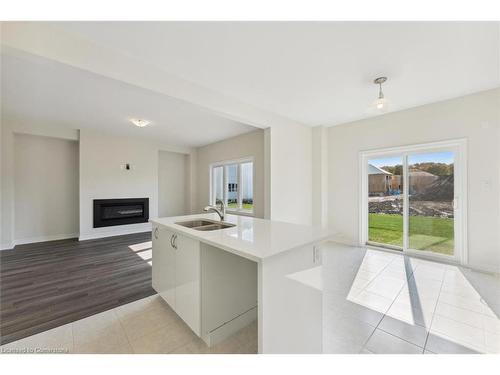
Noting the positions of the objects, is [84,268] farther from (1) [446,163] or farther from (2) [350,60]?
(1) [446,163]

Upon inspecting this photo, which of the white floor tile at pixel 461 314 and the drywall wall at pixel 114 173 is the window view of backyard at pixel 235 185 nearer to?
the drywall wall at pixel 114 173

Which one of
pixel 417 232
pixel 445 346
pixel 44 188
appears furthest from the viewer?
pixel 44 188

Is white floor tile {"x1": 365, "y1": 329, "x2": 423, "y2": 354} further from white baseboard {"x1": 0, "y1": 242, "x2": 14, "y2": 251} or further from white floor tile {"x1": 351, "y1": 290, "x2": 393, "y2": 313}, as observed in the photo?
white baseboard {"x1": 0, "y1": 242, "x2": 14, "y2": 251}

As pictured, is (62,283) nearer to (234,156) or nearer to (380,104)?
(234,156)

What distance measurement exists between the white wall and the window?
3.73 feet

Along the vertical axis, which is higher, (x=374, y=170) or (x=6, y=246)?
(x=374, y=170)

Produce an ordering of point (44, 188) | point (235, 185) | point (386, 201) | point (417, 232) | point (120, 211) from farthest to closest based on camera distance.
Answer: point (235, 185) < point (120, 211) < point (44, 188) < point (386, 201) < point (417, 232)

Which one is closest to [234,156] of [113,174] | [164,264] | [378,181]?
[113,174]

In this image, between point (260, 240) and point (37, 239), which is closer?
point (260, 240)

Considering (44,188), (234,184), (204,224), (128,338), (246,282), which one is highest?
(234,184)

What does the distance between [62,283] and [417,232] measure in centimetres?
540

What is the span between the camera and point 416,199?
3496mm

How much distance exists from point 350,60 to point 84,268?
446 cm
